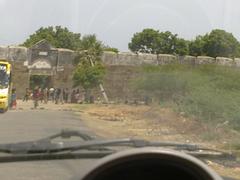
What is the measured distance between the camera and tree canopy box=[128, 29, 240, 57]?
5334cm

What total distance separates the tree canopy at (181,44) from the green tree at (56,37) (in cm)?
519

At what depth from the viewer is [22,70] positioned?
156 ft

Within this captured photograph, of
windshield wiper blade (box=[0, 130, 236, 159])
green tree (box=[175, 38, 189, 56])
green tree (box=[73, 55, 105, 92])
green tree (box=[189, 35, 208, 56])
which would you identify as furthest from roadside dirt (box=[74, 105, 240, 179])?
green tree (box=[189, 35, 208, 56])

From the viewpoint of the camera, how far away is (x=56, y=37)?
5794 cm

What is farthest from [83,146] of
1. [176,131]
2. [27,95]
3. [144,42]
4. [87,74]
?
[144,42]

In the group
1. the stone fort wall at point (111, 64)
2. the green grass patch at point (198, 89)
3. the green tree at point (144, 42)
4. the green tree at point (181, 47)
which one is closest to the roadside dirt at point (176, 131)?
the green grass patch at point (198, 89)

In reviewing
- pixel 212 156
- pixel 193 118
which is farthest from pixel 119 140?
pixel 193 118

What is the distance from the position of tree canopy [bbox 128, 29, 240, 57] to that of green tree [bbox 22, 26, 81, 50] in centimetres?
519

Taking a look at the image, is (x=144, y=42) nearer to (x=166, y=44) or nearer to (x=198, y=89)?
(x=166, y=44)

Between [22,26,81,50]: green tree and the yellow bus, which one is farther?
[22,26,81,50]: green tree

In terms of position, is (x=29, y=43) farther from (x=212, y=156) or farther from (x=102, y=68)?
(x=212, y=156)

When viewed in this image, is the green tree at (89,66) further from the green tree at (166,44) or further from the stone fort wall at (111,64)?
the green tree at (166,44)

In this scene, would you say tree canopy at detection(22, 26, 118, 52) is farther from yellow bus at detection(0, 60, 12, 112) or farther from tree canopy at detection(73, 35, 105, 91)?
yellow bus at detection(0, 60, 12, 112)

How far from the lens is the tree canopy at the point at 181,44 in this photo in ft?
175
